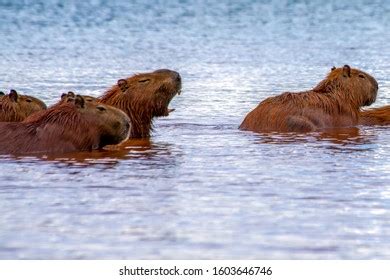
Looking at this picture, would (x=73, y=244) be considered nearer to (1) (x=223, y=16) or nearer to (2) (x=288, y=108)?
(2) (x=288, y=108)

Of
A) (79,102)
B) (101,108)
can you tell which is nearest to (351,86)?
(101,108)

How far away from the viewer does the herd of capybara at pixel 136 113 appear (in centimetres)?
1098

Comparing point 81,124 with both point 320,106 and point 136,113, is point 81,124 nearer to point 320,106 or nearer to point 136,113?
point 136,113

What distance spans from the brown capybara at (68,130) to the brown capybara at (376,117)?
3197mm

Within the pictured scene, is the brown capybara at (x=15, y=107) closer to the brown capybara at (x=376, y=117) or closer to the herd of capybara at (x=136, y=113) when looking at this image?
the herd of capybara at (x=136, y=113)

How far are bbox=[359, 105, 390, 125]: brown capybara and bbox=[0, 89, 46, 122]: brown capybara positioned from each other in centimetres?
325

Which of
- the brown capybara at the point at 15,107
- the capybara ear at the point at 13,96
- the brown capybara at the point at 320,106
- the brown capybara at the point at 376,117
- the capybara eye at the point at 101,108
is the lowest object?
the brown capybara at the point at 376,117

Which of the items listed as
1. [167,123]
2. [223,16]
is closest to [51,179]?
[167,123]

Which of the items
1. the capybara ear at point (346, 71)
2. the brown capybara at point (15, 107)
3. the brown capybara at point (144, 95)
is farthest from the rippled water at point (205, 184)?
the brown capybara at point (15, 107)

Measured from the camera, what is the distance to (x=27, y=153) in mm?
10859

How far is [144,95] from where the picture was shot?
12328mm

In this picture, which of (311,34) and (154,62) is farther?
(311,34)

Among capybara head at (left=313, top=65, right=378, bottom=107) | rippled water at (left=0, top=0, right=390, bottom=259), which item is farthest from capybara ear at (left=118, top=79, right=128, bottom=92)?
capybara head at (left=313, top=65, right=378, bottom=107)
